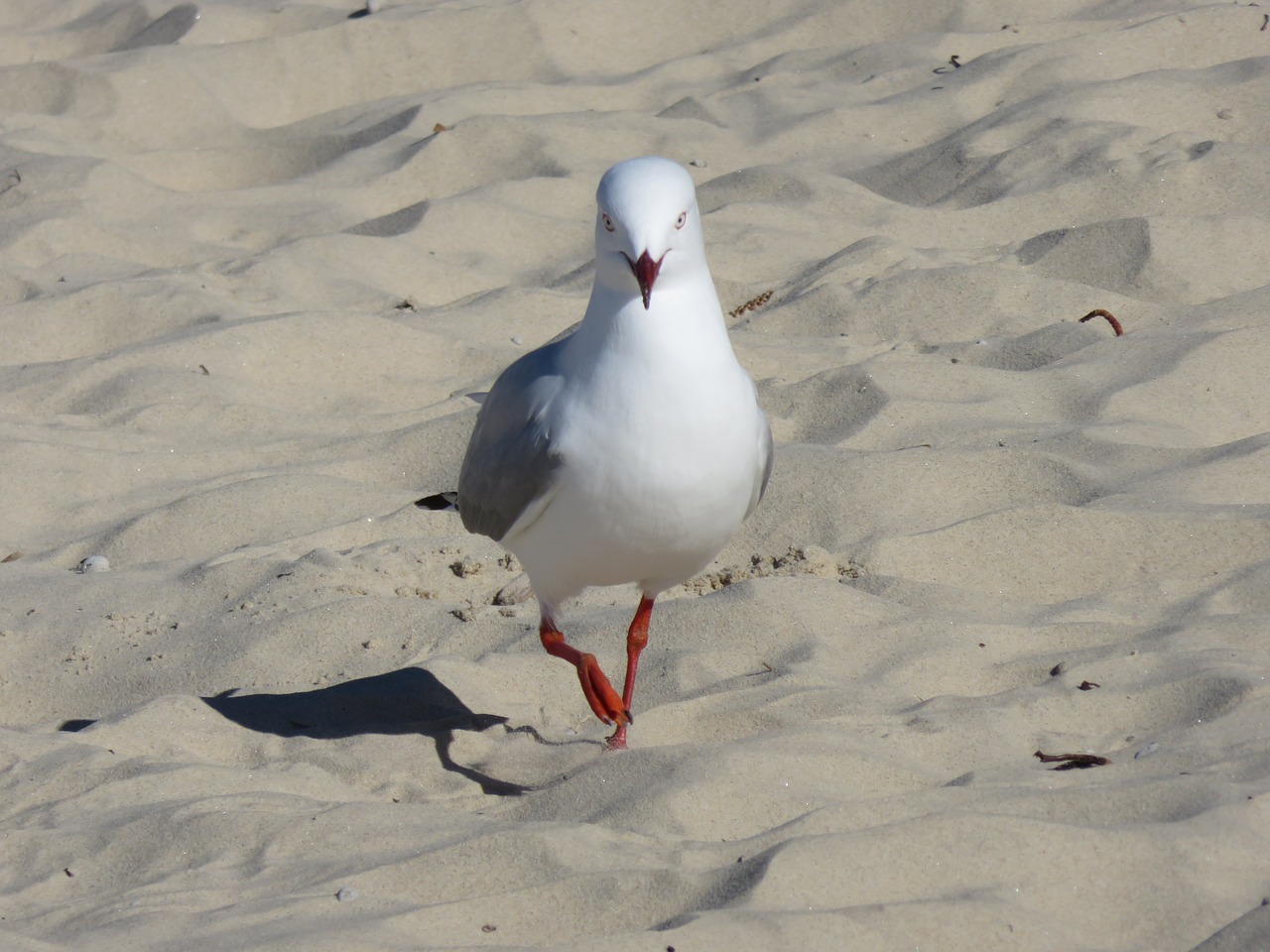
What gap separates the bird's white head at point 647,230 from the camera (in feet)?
10.4

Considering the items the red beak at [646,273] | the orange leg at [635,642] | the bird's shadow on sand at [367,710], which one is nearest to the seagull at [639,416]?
the red beak at [646,273]

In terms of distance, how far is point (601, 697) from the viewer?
3680 mm

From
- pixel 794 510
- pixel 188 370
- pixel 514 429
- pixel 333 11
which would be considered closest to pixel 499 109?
pixel 333 11

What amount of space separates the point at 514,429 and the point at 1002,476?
5.83ft

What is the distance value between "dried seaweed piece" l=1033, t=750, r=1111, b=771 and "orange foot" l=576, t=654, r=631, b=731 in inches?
37.5

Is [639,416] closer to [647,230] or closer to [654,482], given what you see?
[654,482]

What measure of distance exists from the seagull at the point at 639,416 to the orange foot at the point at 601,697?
6cm

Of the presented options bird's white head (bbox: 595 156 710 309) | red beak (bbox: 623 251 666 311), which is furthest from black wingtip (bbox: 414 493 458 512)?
red beak (bbox: 623 251 666 311)

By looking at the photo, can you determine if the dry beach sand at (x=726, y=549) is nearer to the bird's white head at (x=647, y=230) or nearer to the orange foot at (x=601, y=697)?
the orange foot at (x=601, y=697)

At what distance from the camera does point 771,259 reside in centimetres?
638

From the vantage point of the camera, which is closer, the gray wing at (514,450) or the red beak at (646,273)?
the red beak at (646,273)

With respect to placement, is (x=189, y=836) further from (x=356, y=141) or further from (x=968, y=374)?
(x=356, y=141)

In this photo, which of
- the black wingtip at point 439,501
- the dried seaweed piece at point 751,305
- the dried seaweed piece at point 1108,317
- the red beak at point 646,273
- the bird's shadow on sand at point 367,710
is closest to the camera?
the red beak at point 646,273

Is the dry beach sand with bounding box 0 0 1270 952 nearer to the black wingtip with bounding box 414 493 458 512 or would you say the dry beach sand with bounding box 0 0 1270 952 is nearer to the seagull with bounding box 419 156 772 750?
the black wingtip with bounding box 414 493 458 512
